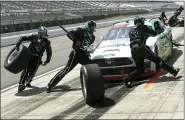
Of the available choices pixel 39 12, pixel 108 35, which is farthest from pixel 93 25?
pixel 39 12

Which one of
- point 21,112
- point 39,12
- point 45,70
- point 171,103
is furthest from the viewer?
point 39,12

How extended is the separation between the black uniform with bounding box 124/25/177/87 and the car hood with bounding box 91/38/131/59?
0.33 metres

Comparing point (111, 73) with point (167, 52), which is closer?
point (111, 73)

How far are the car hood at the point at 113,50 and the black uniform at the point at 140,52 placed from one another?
33cm

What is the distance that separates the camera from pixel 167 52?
1065 centimetres

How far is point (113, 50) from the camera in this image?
29.0ft

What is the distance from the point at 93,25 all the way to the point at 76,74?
8.86 feet

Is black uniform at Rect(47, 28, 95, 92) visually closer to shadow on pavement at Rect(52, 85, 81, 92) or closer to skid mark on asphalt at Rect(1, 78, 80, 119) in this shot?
shadow on pavement at Rect(52, 85, 81, 92)

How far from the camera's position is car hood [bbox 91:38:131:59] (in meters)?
A: 8.59

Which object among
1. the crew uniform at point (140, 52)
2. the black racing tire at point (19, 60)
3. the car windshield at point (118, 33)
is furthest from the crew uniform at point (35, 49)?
the crew uniform at point (140, 52)

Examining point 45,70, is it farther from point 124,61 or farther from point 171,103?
point 171,103

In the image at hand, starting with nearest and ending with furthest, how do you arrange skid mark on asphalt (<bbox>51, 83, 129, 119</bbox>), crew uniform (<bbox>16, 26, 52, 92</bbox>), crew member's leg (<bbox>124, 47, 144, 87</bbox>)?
skid mark on asphalt (<bbox>51, 83, 129, 119</bbox>) < crew member's leg (<bbox>124, 47, 144, 87</bbox>) < crew uniform (<bbox>16, 26, 52, 92</bbox>)

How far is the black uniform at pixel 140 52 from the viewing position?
8.21 m

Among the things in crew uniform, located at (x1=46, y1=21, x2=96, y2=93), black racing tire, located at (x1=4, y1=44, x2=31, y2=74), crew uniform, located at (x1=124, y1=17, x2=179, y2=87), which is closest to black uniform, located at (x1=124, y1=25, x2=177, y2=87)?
crew uniform, located at (x1=124, y1=17, x2=179, y2=87)
